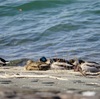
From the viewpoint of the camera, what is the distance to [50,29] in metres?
13.5

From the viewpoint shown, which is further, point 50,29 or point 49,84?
point 50,29

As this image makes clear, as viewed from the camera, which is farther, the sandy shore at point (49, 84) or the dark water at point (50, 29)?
the dark water at point (50, 29)

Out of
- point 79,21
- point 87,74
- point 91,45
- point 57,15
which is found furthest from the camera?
point 57,15

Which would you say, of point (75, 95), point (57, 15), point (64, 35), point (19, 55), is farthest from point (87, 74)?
point (57, 15)

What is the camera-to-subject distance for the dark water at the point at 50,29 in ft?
34.7

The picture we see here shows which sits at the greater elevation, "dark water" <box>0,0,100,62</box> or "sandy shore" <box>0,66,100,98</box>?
"sandy shore" <box>0,66,100,98</box>

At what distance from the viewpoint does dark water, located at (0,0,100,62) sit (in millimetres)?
10562

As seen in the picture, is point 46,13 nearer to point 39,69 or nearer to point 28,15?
point 28,15

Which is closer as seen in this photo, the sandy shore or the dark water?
the sandy shore

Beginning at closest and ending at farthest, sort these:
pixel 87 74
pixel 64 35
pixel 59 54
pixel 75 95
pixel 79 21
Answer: pixel 75 95
pixel 87 74
pixel 59 54
pixel 64 35
pixel 79 21

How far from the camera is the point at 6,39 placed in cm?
1277

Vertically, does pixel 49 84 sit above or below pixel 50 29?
above

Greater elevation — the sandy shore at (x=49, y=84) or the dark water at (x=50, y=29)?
the sandy shore at (x=49, y=84)

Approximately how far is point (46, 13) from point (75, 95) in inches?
596
